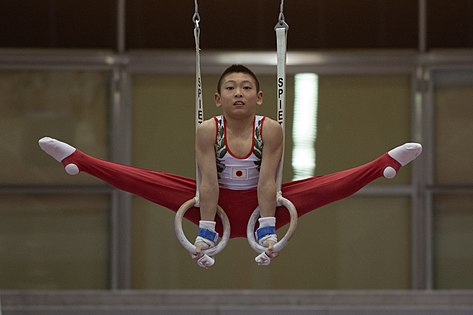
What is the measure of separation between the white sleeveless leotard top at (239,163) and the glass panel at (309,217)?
4.06m

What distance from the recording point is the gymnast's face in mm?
5844

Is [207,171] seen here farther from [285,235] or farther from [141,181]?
[285,235]

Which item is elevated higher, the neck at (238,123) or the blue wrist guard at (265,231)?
the neck at (238,123)

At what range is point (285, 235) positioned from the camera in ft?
18.9

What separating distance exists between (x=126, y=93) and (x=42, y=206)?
3.82 ft

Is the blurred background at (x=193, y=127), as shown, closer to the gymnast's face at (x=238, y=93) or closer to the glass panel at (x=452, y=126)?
the glass panel at (x=452, y=126)

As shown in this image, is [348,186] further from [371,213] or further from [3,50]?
[3,50]

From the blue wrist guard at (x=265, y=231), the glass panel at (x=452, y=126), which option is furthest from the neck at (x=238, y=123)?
the glass panel at (x=452, y=126)

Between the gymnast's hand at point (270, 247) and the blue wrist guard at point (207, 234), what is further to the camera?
the blue wrist guard at point (207, 234)

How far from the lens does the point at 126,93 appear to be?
32.8 feet
